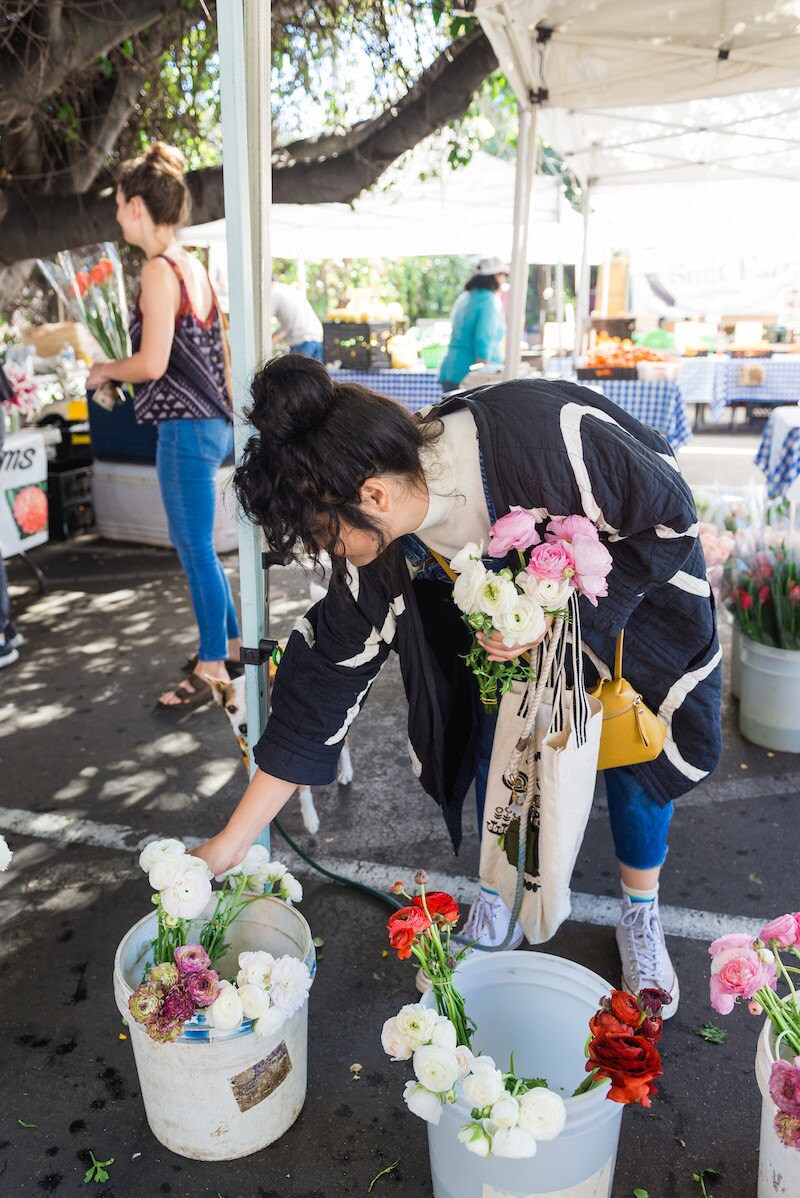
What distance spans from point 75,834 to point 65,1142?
3.94 feet

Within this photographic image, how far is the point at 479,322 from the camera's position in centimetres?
636

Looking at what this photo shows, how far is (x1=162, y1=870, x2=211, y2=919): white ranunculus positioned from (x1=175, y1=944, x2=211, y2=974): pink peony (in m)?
0.07

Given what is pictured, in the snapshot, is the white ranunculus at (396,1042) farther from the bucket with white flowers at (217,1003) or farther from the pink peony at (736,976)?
the pink peony at (736,976)

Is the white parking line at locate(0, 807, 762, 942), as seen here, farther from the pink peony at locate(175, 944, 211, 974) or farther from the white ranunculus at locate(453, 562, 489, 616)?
the white ranunculus at locate(453, 562, 489, 616)

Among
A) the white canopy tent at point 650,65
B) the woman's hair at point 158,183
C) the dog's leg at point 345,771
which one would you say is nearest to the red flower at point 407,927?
the dog's leg at point 345,771

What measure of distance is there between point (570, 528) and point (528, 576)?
0.11m

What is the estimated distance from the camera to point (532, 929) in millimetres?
1972

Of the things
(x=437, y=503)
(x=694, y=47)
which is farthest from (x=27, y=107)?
(x=437, y=503)

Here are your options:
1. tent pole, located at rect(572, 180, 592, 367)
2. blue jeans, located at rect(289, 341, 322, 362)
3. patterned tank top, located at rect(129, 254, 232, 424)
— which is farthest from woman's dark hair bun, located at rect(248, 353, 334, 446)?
tent pole, located at rect(572, 180, 592, 367)

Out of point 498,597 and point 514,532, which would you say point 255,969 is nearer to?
point 498,597

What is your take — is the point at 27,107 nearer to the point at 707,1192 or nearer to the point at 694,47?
the point at 694,47

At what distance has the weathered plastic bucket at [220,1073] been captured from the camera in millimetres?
1597

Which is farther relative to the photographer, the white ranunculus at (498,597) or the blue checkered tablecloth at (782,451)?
the blue checkered tablecloth at (782,451)

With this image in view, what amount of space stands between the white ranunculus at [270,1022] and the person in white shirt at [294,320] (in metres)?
5.86
